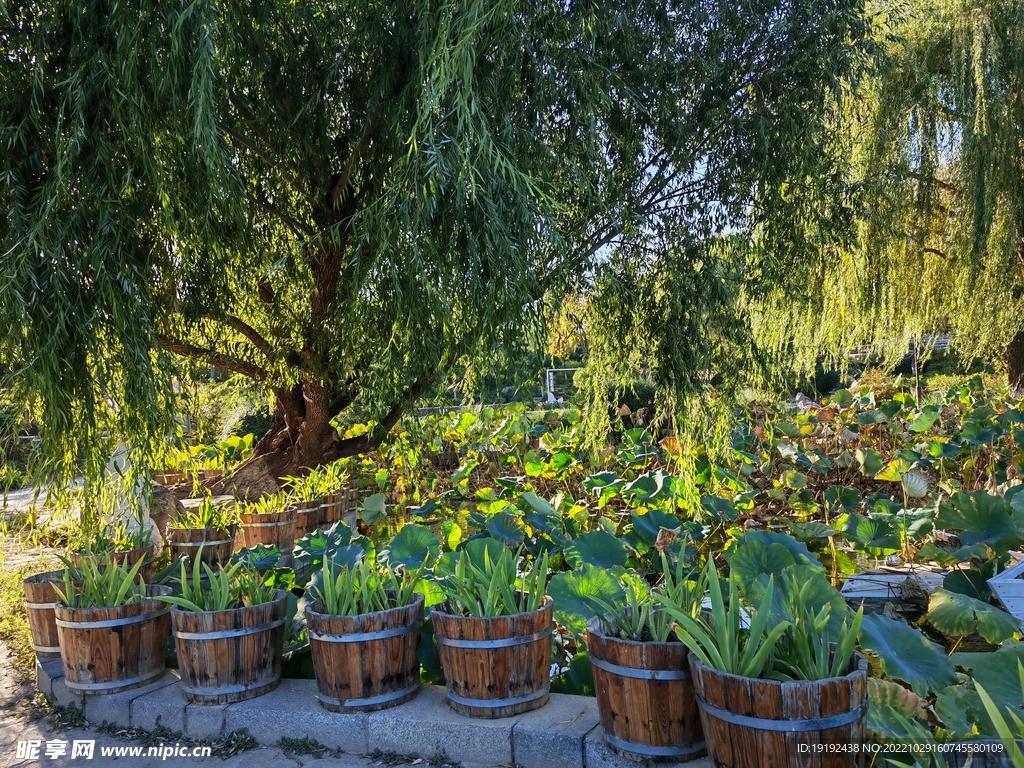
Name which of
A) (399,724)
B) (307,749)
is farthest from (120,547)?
(399,724)

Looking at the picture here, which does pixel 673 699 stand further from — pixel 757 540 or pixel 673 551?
pixel 673 551

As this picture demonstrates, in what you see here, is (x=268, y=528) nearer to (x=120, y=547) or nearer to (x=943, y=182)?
(x=120, y=547)

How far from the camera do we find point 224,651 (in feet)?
8.30

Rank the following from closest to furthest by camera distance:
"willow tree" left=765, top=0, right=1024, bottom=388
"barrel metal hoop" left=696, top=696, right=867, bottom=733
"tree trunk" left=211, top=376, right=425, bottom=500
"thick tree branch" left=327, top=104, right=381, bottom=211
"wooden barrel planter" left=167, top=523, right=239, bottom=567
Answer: "barrel metal hoop" left=696, top=696, right=867, bottom=733 < "thick tree branch" left=327, top=104, right=381, bottom=211 < "wooden barrel planter" left=167, top=523, right=239, bottom=567 < "tree trunk" left=211, top=376, right=425, bottom=500 < "willow tree" left=765, top=0, right=1024, bottom=388

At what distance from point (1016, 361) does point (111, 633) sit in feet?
29.6

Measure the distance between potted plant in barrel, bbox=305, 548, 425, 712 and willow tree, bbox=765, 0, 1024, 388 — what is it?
4.52 meters

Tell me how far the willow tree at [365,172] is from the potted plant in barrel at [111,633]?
55 centimetres

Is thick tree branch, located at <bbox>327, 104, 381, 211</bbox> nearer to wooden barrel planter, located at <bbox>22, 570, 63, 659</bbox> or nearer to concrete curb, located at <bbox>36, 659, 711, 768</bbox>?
wooden barrel planter, located at <bbox>22, 570, 63, 659</bbox>

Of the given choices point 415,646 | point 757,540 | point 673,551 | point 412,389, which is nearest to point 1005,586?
point 757,540

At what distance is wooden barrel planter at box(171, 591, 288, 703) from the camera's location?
2.52 metres

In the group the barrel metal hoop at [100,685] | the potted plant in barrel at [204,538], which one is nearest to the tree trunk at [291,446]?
the potted plant in barrel at [204,538]

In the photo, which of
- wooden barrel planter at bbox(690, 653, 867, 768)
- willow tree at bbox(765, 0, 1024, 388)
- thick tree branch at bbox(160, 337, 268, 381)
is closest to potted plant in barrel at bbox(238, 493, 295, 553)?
thick tree branch at bbox(160, 337, 268, 381)

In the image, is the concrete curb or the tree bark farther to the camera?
the tree bark

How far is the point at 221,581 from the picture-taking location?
2604mm
